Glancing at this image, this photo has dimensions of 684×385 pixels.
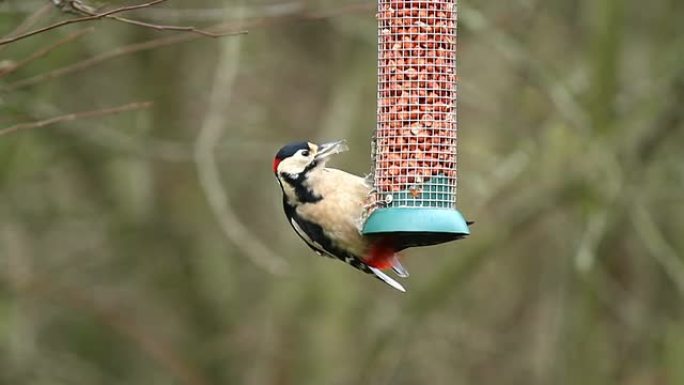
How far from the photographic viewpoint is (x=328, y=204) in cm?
660

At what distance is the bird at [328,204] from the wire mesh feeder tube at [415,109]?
5.4 inches

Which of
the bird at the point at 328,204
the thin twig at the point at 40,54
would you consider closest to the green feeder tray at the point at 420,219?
the bird at the point at 328,204

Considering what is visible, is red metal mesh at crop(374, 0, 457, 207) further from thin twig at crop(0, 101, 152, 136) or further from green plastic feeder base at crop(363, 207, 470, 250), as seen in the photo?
thin twig at crop(0, 101, 152, 136)

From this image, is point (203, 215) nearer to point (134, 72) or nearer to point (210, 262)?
point (210, 262)

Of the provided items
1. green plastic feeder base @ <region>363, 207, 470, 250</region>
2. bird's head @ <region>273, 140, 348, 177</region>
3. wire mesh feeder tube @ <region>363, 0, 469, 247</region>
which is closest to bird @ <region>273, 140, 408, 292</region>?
bird's head @ <region>273, 140, 348, 177</region>

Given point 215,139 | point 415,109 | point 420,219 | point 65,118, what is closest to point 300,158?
point 415,109

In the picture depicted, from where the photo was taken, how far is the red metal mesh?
6457 millimetres

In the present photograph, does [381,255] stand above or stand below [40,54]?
above

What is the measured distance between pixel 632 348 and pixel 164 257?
3619 millimetres

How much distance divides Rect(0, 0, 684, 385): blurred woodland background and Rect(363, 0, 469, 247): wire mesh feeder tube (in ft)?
5.56

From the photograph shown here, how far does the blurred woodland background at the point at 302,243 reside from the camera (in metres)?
9.19

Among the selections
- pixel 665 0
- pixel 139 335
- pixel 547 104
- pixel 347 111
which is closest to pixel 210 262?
pixel 139 335

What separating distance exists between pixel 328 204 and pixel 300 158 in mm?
248

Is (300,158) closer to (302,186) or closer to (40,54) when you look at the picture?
(302,186)
